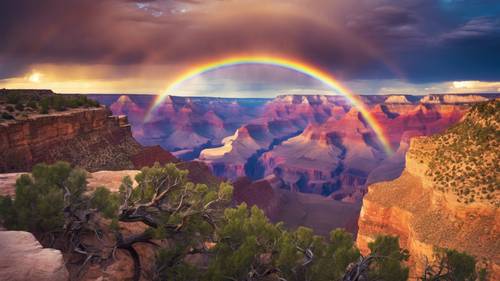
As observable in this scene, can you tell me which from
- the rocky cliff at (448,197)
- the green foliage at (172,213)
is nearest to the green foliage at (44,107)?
the green foliage at (172,213)

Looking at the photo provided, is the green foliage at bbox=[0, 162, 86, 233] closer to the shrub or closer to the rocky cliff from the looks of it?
the shrub

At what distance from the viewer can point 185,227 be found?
56.5 ft

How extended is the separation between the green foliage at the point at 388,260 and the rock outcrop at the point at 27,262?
37.7 ft

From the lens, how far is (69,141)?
37906mm

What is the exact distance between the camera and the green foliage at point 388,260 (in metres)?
13.9

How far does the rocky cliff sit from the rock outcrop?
82.2 ft

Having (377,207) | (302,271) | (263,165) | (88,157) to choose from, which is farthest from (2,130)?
(263,165)

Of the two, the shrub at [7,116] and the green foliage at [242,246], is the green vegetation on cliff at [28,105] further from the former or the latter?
the green foliage at [242,246]

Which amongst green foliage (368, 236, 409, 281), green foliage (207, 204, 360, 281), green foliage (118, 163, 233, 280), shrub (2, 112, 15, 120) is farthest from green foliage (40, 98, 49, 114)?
green foliage (368, 236, 409, 281)

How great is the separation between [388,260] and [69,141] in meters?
34.7

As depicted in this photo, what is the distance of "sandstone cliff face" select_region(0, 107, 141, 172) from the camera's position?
29.8m

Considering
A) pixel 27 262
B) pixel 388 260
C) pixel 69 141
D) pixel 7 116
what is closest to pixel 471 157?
pixel 388 260

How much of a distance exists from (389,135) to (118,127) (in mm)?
168303

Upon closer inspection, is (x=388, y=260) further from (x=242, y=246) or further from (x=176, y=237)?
(x=176, y=237)
